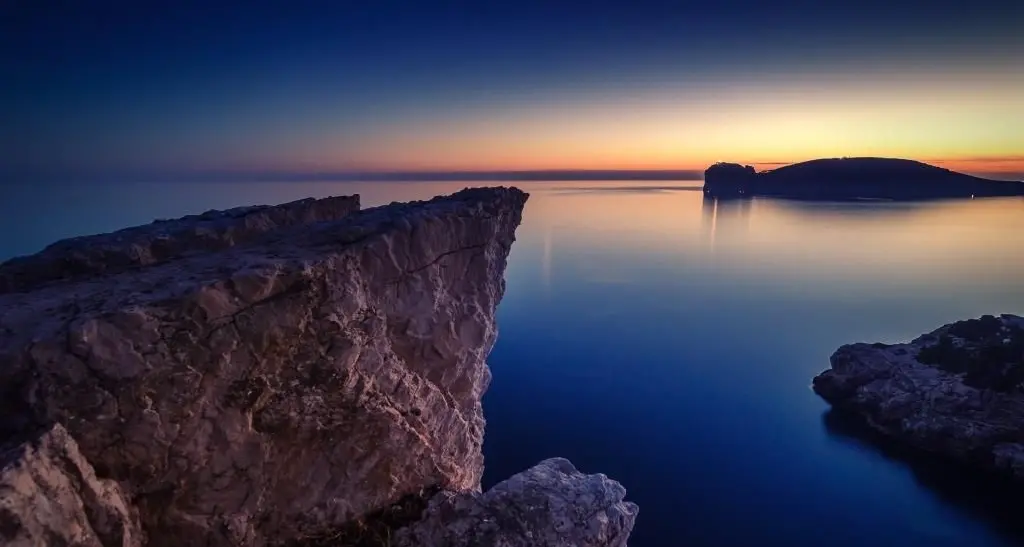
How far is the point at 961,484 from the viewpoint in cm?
3064

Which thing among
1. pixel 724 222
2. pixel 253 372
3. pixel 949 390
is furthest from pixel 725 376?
pixel 724 222

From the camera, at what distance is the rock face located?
30844 mm

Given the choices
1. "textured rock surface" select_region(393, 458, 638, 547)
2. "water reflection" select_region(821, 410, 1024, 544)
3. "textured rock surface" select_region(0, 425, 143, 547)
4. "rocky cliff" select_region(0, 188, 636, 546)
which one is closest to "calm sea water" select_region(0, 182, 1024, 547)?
"water reflection" select_region(821, 410, 1024, 544)

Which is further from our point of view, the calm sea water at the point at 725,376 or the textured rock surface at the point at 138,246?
the calm sea water at the point at 725,376

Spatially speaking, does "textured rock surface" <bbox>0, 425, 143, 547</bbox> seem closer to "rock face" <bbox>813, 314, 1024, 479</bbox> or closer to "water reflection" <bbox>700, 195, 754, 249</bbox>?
"rock face" <bbox>813, 314, 1024, 479</bbox>

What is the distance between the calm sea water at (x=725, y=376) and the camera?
95.9 feet

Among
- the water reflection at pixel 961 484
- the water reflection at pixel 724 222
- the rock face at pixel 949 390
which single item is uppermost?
the water reflection at pixel 724 222

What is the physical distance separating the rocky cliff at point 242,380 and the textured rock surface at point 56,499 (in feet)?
0.07

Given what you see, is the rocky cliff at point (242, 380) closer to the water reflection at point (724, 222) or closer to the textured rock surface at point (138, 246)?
the textured rock surface at point (138, 246)

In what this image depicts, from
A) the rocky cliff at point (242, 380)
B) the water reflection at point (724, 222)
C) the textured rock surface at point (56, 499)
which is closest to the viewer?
the textured rock surface at point (56, 499)

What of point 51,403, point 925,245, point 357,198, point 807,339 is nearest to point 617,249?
point 807,339

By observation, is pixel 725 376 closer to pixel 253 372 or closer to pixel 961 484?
pixel 961 484

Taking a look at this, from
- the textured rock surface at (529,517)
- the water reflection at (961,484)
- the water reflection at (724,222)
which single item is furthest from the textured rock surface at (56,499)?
the water reflection at (724,222)

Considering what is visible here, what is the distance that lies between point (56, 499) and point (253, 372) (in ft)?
8.34
